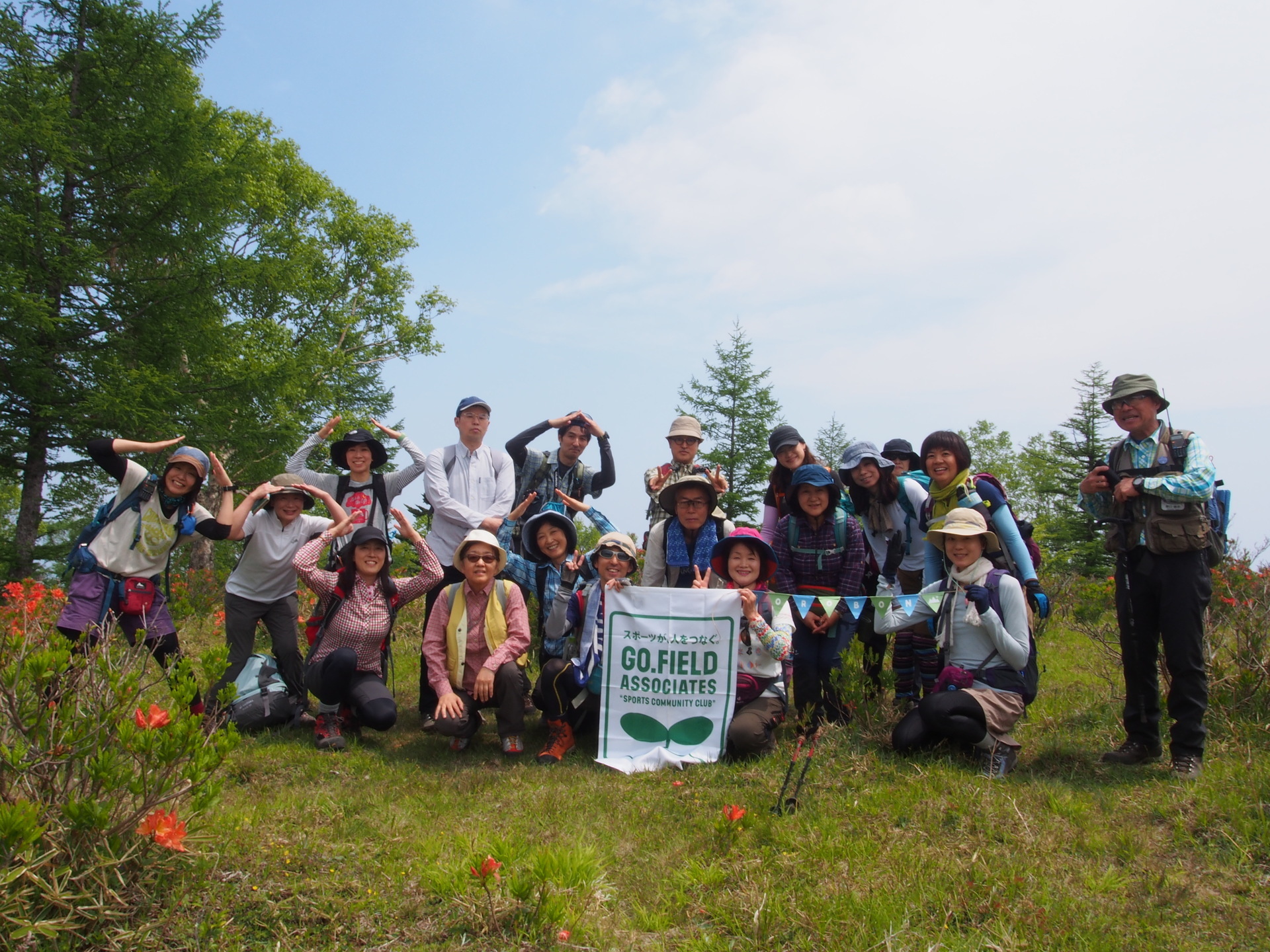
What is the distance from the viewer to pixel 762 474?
19.1m

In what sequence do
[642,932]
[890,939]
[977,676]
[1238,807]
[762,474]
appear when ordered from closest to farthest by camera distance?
[890,939]
[642,932]
[1238,807]
[977,676]
[762,474]

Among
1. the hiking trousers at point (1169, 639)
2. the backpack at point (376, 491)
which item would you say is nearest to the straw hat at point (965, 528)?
the hiking trousers at point (1169, 639)

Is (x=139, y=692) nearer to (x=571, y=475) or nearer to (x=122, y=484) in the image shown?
(x=122, y=484)

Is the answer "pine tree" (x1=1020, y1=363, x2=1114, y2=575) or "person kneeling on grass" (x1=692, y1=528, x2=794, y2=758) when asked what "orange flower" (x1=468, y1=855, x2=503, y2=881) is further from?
"pine tree" (x1=1020, y1=363, x2=1114, y2=575)

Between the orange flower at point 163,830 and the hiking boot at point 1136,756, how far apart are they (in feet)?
18.1

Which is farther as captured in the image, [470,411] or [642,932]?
[470,411]

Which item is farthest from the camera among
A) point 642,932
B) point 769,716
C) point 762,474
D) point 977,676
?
point 762,474

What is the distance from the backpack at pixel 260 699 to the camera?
20.7 ft

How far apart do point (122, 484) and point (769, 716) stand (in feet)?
16.5

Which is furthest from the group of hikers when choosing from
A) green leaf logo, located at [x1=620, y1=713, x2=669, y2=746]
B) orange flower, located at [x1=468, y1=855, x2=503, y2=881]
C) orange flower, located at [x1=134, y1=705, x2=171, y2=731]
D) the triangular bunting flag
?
orange flower, located at [x1=468, y1=855, x2=503, y2=881]

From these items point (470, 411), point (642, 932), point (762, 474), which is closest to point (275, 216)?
point (762, 474)

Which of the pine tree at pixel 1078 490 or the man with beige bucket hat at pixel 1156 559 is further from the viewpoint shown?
the pine tree at pixel 1078 490

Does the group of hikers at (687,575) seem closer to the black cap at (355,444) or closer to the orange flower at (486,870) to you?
the black cap at (355,444)

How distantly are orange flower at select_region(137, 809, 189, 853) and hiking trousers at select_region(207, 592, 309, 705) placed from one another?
137 inches
